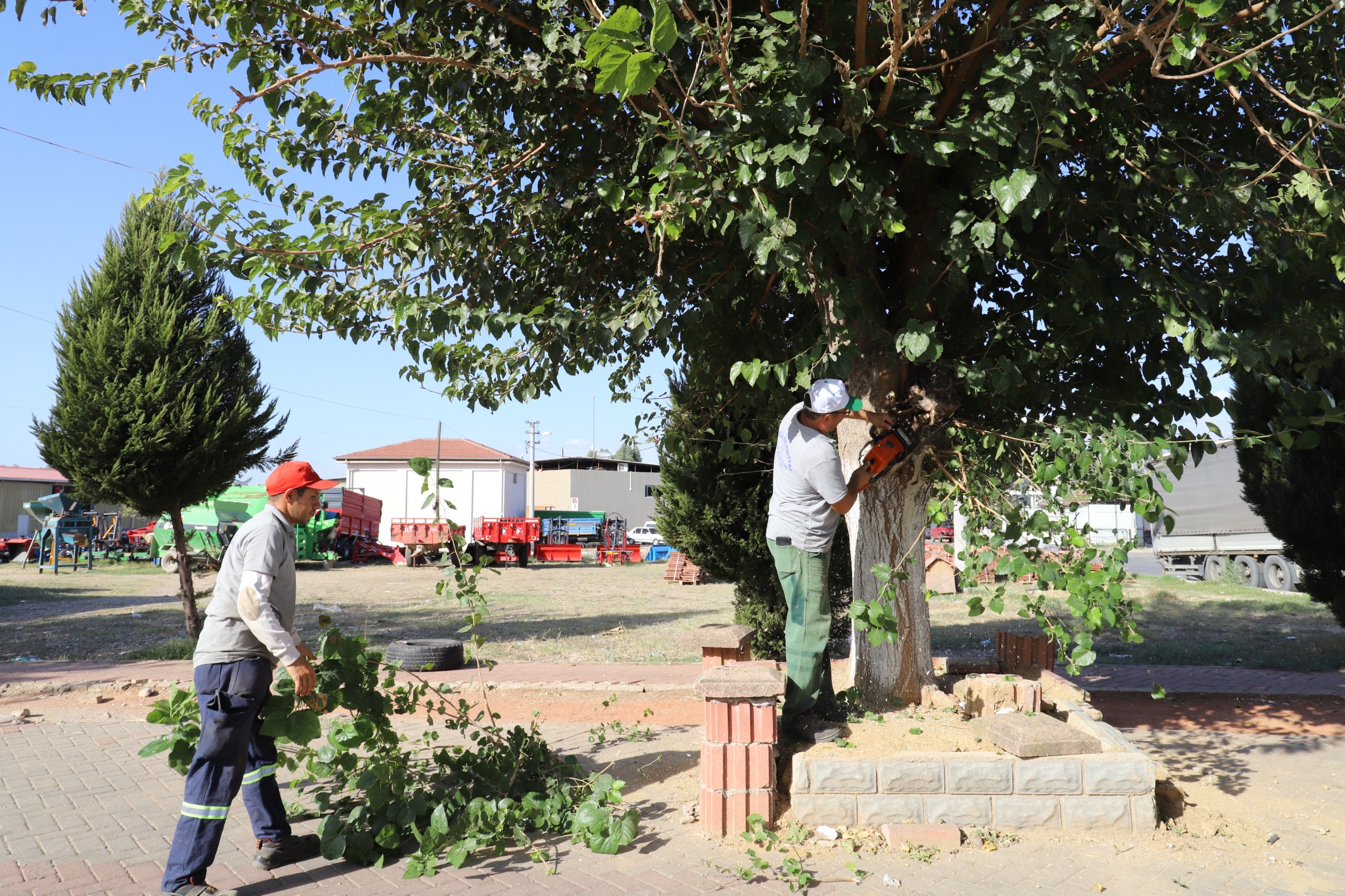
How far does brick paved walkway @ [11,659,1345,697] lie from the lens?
747 cm

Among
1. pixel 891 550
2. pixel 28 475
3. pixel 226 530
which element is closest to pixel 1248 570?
pixel 891 550

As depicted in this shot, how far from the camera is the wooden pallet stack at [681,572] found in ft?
72.9

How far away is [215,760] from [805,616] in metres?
2.77

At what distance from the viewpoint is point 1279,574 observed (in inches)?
768

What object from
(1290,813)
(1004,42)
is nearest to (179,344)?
(1004,42)

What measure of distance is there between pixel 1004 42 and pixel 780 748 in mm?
3671

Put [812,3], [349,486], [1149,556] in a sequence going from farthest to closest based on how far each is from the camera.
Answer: [349,486] < [1149,556] < [812,3]

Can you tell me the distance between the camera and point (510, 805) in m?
4.13

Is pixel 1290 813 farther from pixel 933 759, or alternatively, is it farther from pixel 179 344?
pixel 179 344

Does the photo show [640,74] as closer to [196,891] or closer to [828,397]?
[828,397]

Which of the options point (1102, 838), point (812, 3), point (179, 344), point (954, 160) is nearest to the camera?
point (1102, 838)

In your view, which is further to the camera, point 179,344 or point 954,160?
point 179,344

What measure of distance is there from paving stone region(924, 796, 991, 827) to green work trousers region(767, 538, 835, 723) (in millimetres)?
809

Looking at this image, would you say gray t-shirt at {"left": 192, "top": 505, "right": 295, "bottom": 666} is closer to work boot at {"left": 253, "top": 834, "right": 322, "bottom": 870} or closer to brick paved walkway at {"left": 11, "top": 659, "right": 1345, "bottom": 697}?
work boot at {"left": 253, "top": 834, "right": 322, "bottom": 870}
